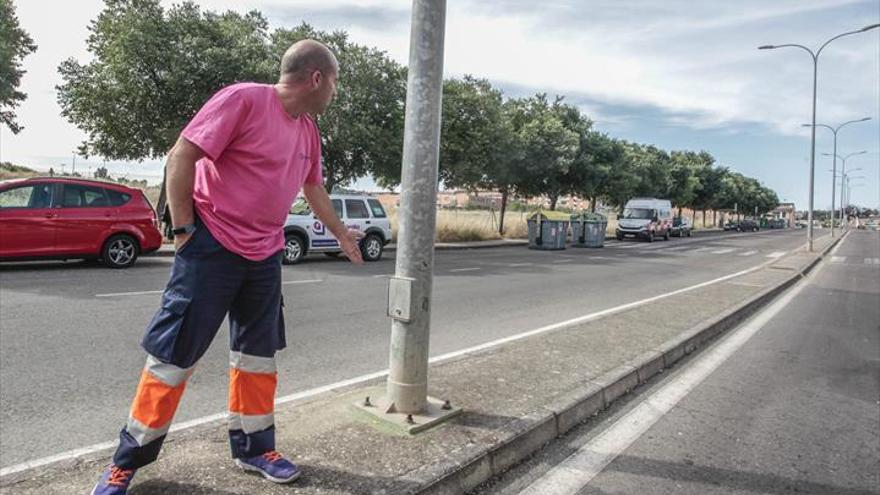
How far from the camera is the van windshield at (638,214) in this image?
3625cm

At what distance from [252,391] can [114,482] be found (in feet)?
2.06

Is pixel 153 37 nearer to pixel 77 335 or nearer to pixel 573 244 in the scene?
pixel 77 335

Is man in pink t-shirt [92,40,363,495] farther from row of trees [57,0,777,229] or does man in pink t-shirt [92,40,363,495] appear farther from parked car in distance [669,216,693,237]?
parked car in distance [669,216,693,237]

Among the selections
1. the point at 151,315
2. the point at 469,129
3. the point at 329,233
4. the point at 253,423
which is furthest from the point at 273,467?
the point at 469,129

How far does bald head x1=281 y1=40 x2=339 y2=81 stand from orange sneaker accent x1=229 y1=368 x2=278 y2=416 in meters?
1.33

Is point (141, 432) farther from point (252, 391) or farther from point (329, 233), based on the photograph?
point (329, 233)

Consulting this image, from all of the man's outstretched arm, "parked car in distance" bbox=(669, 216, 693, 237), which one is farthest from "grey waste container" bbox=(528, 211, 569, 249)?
the man's outstretched arm

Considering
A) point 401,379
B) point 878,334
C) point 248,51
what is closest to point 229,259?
point 401,379

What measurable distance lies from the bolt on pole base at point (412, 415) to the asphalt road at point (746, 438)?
492 millimetres

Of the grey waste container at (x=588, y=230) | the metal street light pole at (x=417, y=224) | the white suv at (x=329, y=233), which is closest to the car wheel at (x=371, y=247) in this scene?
the white suv at (x=329, y=233)

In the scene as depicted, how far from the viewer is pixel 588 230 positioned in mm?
29516

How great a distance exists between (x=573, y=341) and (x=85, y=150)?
57.9ft

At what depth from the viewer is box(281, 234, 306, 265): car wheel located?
14531 millimetres

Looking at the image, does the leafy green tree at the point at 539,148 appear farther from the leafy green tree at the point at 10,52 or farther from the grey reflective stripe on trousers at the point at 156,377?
the grey reflective stripe on trousers at the point at 156,377
